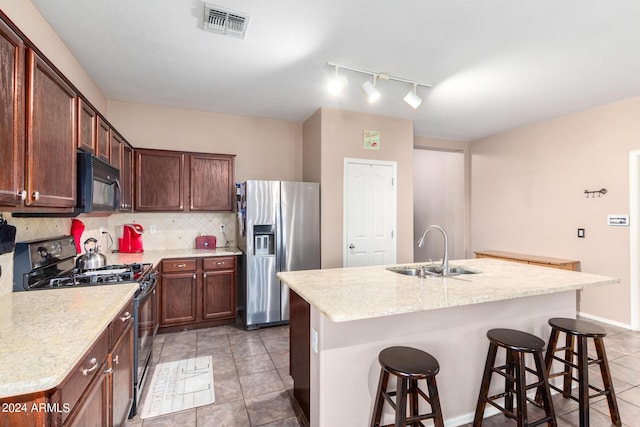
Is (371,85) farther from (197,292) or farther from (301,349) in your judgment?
(197,292)

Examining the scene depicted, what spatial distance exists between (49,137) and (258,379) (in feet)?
7.05

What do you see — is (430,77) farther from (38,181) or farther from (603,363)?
(38,181)

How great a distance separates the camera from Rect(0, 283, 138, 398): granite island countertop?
2.97 feet

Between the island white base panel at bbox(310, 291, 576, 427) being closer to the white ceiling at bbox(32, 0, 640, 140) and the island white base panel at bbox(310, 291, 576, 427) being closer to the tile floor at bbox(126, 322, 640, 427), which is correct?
the tile floor at bbox(126, 322, 640, 427)

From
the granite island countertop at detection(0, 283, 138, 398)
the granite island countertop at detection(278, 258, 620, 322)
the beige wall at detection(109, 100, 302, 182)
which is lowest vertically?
the granite island countertop at detection(0, 283, 138, 398)

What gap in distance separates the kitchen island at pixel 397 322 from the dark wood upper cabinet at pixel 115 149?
1.94 m

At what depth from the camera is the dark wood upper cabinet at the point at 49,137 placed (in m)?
1.40

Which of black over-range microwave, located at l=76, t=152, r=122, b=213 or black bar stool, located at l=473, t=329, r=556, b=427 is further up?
black over-range microwave, located at l=76, t=152, r=122, b=213

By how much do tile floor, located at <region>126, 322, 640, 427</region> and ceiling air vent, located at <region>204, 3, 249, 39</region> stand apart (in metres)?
2.67

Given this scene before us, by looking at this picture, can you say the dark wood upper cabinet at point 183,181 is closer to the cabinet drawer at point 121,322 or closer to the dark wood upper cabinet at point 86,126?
A: the dark wood upper cabinet at point 86,126

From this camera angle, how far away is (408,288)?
1.88 meters

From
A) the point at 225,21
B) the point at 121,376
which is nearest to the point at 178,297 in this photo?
the point at 121,376

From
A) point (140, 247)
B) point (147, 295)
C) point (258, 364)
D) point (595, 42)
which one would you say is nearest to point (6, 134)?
point (147, 295)

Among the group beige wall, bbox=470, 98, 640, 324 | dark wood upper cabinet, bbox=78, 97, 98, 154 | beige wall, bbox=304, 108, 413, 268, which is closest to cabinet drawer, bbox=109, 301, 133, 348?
dark wood upper cabinet, bbox=78, 97, 98, 154
